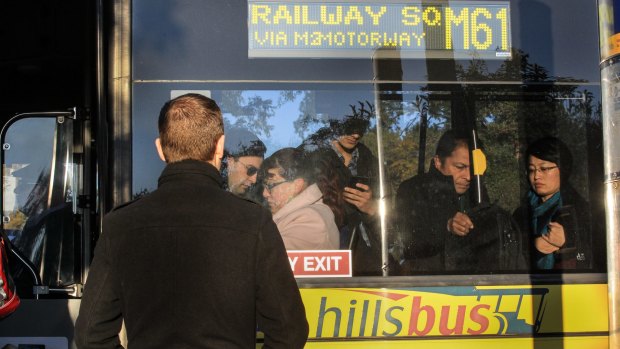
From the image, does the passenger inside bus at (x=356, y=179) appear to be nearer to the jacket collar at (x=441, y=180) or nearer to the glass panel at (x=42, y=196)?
the jacket collar at (x=441, y=180)

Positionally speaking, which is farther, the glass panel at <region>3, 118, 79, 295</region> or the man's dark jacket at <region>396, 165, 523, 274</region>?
the glass panel at <region>3, 118, 79, 295</region>

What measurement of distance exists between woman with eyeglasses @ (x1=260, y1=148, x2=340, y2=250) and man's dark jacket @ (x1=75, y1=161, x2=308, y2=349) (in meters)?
1.68

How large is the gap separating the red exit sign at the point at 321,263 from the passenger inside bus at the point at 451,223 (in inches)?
12.5

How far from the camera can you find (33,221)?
4199 millimetres

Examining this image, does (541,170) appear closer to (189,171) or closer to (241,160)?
(241,160)

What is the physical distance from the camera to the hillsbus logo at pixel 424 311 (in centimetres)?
366

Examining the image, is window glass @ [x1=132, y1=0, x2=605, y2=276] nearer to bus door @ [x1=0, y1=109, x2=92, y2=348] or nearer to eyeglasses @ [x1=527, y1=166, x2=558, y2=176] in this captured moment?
eyeglasses @ [x1=527, y1=166, x2=558, y2=176]

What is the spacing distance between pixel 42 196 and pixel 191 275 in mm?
2578

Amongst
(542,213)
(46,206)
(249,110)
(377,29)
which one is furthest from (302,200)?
(46,206)

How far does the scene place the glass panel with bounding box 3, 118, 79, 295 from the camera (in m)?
4.13

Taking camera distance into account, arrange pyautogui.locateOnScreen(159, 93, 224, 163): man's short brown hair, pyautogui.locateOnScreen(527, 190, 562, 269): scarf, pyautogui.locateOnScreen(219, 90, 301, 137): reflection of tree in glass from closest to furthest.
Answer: pyautogui.locateOnScreen(159, 93, 224, 163): man's short brown hair
pyautogui.locateOnScreen(219, 90, 301, 137): reflection of tree in glass
pyautogui.locateOnScreen(527, 190, 562, 269): scarf

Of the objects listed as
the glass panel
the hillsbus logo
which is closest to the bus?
the hillsbus logo

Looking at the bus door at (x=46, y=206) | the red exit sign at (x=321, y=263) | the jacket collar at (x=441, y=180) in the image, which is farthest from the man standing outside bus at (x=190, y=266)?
the bus door at (x=46, y=206)

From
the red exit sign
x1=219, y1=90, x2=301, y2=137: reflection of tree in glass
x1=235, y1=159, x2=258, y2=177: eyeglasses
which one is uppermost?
x1=219, y1=90, x2=301, y2=137: reflection of tree in glass
